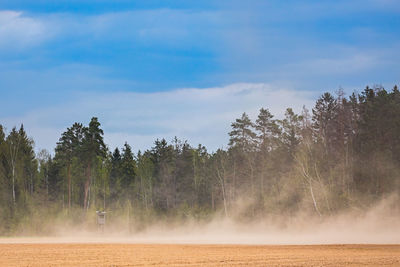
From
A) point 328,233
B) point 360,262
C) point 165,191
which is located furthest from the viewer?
point 165,191

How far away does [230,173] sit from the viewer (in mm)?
76250

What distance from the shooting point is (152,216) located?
73.4m

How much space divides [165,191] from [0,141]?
26.3 metres

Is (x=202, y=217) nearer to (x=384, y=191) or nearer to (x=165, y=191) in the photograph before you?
(x=165, y=191)

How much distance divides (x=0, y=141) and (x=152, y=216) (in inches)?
927

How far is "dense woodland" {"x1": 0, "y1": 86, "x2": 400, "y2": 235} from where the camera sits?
187ft

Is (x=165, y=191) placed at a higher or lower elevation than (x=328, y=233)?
higher

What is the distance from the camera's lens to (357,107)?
6562 centimetres

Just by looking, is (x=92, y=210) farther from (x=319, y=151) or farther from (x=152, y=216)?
(x=319, y=151)

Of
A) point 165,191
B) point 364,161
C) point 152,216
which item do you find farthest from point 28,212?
point 364,161

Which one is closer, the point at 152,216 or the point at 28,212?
the point at 28,212

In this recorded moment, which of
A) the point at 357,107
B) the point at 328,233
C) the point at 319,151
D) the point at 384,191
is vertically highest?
the point at 357,107

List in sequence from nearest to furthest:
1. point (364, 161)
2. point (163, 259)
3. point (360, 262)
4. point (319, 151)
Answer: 1. point (360, 262)
2. point (163, 259)
3. point (364, 161)
4. point (319, 151)

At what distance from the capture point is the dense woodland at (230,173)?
57.0m
